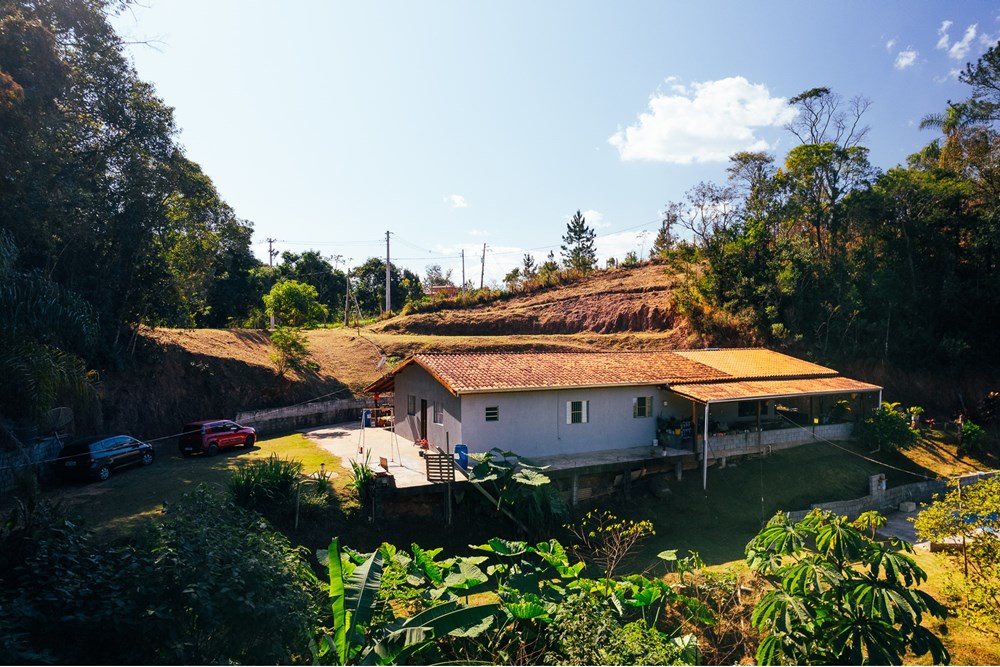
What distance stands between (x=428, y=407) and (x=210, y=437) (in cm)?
831

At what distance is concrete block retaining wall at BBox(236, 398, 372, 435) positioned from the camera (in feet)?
84.7

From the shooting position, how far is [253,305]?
142 ft

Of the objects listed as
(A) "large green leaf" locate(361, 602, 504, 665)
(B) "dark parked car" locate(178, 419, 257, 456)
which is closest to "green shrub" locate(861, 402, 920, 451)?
(A) "large green leaf" locate(361, 602, 504, 665)

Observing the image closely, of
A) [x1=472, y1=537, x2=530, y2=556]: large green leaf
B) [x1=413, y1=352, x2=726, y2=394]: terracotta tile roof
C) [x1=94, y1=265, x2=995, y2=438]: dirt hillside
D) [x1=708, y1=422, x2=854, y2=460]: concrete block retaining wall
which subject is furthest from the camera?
[x1=94, y1=265, x2=995, y2=438]: dirt hillside

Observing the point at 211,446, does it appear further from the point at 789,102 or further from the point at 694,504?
the point at 789,102

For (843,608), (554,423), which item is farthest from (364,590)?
(554,423)

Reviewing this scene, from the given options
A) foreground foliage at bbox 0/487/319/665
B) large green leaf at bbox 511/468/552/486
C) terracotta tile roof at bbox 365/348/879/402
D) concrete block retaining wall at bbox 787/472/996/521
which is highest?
terracotta tile roof at bbox 365/348/879/402

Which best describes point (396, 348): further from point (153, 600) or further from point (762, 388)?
point (153, 600)

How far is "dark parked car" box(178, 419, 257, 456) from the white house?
6.18m

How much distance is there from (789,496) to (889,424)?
754 cm

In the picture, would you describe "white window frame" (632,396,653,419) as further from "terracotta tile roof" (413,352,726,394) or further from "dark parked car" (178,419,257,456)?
"dark parked car" (178,419,257,456)

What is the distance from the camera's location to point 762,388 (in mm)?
22172

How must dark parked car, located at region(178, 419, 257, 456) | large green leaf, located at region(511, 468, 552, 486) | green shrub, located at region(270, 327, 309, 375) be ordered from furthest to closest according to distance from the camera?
green shrub, located at region(270, 327, 309, 375) < dark parked car, located at region(178, 419, 257, 456) < large green leaf, located at region(511, 468, 552, 486)

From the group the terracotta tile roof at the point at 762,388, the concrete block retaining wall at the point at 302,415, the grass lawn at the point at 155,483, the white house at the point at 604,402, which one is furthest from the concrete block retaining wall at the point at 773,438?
the concrete block retaining wall at the point at 302,415
